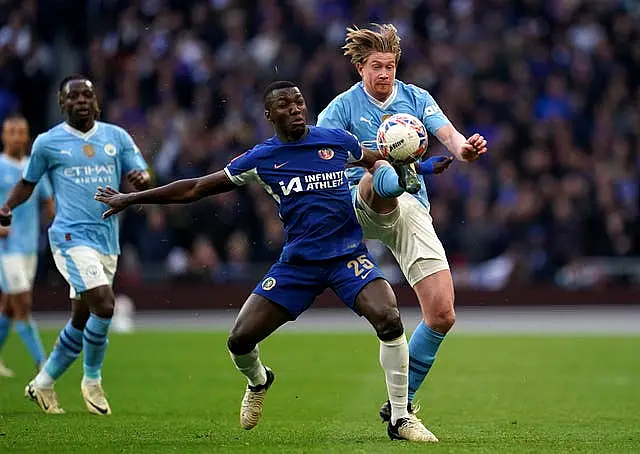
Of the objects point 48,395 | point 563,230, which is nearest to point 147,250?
point 563,230

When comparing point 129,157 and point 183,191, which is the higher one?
point 183,191

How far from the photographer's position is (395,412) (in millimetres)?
8305

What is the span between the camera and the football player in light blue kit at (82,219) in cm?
1015

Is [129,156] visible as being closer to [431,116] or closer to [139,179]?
[139,179]

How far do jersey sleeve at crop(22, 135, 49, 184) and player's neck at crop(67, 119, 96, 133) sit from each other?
281 mm

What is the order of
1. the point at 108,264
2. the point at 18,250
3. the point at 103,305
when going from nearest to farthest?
1. the point at 103,305
2. the point at 108,264
3. the point at 18,250

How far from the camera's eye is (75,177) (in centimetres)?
1035

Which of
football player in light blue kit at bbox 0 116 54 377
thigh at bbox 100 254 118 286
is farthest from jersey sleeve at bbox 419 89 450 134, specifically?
football player in light blue kit at bbox 0 116 54 377

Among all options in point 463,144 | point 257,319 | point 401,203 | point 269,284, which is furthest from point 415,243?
point 257,319

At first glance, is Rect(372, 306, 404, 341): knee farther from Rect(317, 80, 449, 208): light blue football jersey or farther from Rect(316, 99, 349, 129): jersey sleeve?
Rect(316, 99, 349, 129): jersey sleeve

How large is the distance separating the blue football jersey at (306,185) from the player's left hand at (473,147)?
0.87 m

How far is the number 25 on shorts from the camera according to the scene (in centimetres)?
827

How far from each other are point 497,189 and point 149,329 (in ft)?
21.7

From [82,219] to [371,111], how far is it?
9.25 ft
